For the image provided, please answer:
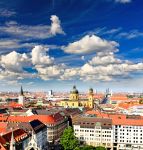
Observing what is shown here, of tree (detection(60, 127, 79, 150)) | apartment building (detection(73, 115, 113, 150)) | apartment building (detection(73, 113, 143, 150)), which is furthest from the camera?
apartment building (detection(73, 115, 113, 150))

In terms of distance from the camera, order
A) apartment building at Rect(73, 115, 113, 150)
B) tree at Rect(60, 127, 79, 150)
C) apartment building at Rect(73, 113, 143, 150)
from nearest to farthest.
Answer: tree at Rect(60, 127, 79, 150)
apartment building at Rect(73, 113, 143, 150)
apartment building at Rect(73, 115, 113, 150)

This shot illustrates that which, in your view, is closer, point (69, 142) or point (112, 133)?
point (69, 142)

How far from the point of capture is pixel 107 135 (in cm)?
14925

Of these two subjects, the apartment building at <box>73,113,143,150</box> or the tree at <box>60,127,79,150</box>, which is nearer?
the tree at <box>60,127,79,150</box>

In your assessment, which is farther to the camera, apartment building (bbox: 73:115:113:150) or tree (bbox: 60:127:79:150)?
apartment building (bbox: 73:115:113:150)

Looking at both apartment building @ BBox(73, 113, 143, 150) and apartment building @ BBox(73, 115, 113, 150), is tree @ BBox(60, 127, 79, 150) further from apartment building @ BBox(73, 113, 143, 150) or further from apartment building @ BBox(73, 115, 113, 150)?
apartment building @ BBox(73, 113, 143, 150)

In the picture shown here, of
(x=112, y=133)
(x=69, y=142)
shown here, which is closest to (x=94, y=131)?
(x=112, y=133)

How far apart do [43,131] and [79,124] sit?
19.6 meters

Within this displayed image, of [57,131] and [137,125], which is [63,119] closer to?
[57,131]

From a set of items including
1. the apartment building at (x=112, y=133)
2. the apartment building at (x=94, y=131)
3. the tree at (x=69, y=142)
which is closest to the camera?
the tree at (x=69, y=142)

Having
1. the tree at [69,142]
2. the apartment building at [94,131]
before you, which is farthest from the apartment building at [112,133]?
Answer: the tree at [69,142]

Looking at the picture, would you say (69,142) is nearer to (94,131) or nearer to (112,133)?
Result: (94,131)

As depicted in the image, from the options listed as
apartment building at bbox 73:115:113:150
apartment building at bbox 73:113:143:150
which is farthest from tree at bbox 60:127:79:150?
apartment building at bbox 73:113:143:150

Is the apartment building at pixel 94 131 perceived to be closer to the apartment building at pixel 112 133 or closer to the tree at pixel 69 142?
the apartment building at pixel 112 133
